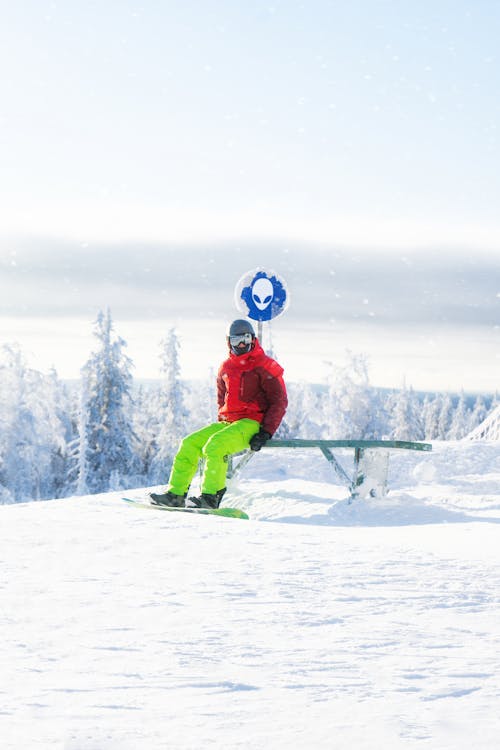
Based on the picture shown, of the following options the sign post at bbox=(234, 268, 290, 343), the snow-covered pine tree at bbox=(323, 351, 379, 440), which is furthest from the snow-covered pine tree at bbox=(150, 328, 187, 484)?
the sign post at bbox=(234, 268, 290, 343)

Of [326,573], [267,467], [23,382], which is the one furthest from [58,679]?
[23,382]

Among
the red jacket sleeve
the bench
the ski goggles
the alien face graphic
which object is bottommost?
the bench

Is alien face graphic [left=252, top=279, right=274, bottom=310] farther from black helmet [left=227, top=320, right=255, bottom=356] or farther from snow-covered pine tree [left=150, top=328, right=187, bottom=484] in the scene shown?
snow-covered pine tree [left=150, top=328, right=187, bottom=484]

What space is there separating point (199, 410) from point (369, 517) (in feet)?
209

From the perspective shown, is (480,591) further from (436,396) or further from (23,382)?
(436,396)

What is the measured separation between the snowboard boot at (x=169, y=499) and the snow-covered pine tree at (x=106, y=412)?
3474cm

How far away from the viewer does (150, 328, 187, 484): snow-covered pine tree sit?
1839 inches

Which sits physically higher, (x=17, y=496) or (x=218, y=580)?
(x=218, y=580)

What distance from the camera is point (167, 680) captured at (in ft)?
9.57

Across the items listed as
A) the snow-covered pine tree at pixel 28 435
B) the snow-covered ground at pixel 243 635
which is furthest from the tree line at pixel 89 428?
the snow-covered ground at pixel 243 635

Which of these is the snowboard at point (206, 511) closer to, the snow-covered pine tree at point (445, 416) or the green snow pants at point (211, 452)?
the green snow pants at point (211, 452)

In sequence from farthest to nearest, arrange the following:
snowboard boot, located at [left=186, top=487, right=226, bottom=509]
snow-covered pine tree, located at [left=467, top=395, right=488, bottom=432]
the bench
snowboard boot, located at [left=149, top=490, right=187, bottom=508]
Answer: snow-covered pine tree, located at [left=467, top=395, right=488, bottom=432], the bench, snowboard boot, located at [left=149, top=490, right=187, bottom=508], snowboard boot, located at [left=186, top=487, right=226, bottom=509]

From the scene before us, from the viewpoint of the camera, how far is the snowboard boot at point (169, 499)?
7.78 m

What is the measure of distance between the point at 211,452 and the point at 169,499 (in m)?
0.61
